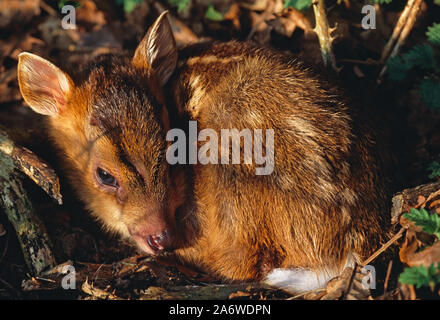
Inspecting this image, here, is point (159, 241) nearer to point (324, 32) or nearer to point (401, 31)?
point (324, 32)

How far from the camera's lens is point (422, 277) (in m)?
2.97

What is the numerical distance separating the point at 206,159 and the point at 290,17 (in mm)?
2473

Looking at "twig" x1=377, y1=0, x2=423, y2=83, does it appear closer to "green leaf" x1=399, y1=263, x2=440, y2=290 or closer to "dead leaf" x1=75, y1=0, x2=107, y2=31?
"green leaf" x1=399, y1=263, x2=440, y2=290

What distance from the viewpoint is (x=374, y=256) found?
3.61m

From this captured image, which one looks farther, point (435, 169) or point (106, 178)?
point (435, 169)

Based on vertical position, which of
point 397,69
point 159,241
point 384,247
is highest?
point 397,69

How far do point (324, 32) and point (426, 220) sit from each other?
2.25m

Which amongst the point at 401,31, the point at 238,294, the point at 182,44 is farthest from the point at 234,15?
the point at 238,294

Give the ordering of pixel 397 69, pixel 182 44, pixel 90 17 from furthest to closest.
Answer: pixel 90 17, pixel 182 44, pixel 397 69

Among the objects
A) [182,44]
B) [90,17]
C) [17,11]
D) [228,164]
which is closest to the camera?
[228,164]

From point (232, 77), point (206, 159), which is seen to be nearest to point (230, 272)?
point (206, 159)

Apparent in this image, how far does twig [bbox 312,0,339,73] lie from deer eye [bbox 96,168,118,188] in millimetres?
2437

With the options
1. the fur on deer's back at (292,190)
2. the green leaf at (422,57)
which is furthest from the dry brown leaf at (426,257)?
the green leaf at (422,57)

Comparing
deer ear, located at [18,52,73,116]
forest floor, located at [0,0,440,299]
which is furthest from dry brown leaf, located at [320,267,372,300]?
deer ear, located at [18,52,73,116]
